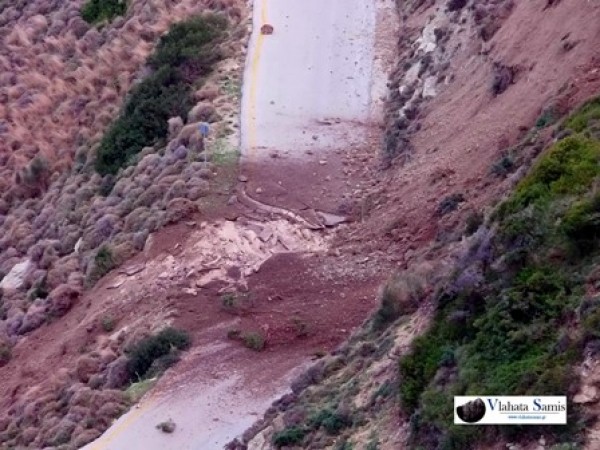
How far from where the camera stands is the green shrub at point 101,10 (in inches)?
1017

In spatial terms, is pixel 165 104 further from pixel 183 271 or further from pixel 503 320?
pixel 503 320

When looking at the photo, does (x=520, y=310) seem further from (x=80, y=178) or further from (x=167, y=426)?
(x=80, y=178)

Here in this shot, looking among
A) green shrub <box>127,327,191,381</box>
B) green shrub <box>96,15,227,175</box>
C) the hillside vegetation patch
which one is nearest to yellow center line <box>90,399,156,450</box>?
green shrub <box>127,327,191,381</box>

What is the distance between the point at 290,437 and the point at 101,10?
55.9ft

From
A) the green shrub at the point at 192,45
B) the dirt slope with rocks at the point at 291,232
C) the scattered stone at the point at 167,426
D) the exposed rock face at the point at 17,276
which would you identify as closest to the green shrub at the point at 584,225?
the dirt slope with rocks at the point at 291,232

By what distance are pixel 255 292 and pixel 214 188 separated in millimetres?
2685

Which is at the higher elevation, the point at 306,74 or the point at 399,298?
the point at 306,74

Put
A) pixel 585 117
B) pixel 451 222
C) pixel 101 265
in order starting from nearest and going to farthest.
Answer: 1. pixel 585 117
2. pixel 451 222
3. pixel 101 265

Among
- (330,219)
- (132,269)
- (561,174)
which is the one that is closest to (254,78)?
(330,219)

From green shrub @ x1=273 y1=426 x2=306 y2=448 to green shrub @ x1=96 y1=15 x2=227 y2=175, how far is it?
9.73m

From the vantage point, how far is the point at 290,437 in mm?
11781

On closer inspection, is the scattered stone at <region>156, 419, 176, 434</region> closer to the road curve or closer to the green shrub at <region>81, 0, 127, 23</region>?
the road curve

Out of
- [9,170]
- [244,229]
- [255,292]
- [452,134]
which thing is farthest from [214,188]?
[9,170]

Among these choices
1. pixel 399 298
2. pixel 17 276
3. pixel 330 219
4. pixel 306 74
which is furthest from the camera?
pixel 306 74
